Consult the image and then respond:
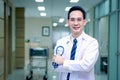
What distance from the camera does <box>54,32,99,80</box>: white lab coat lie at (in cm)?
140

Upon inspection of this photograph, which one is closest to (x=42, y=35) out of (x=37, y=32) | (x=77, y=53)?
(x=37, y=32)

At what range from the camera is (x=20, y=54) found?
11.7m

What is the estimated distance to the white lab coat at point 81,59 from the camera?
1.40 metres

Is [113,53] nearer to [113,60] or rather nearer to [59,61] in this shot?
[113,60]

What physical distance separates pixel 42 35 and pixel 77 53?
49.5 ft

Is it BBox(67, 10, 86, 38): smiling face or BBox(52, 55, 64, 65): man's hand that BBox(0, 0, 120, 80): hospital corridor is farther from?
BBox(52, 55, 64, 65): man's hand

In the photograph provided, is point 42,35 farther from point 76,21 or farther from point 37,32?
point 76,21

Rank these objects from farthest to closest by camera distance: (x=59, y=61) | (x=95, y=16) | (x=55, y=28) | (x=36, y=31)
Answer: (x=55, y=28), (x=36, y=31), (x=95, y=16), (x=59, y=61)

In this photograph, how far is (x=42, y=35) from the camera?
54.3 feet

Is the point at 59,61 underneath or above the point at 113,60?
above

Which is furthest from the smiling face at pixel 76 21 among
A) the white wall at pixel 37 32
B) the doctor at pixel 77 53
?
the white wall at pixel 37 32

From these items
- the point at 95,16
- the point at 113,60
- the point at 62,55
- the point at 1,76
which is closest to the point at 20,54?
the point at 95,16

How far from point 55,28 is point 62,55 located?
25233 millimetres

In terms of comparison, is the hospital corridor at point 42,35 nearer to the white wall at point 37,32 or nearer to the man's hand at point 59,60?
the white wall at point 37,32
